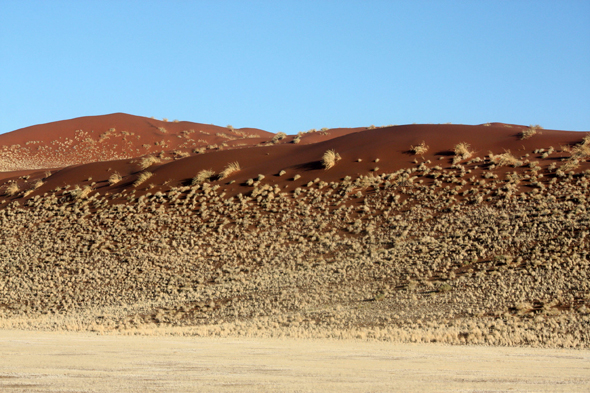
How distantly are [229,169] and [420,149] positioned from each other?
43.2 ft

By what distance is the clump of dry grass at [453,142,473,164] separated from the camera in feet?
121

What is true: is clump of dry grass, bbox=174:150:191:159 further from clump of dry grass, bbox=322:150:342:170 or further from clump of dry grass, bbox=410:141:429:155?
clump of dry grass, bbox=410:141:429:155

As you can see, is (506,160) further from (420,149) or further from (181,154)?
(181,154)

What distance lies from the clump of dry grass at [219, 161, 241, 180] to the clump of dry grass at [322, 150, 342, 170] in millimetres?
6557

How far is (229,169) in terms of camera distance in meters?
42.3

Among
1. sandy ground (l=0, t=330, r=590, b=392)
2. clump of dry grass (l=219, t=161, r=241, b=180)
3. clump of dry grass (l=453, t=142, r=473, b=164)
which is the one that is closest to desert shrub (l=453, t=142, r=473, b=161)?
clump of dry grass (l=453, t=142, r=473, b=164)

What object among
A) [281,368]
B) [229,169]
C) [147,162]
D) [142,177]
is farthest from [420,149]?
[281,368]

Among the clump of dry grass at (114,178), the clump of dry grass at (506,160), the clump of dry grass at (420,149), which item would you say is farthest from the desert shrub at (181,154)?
the clump of dry grass at (506,160)

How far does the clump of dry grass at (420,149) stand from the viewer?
128 ft

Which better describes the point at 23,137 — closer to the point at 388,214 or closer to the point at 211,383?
the point at 388,214

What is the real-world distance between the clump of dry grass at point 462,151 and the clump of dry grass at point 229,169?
49.5 ft

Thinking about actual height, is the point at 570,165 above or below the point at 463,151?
below

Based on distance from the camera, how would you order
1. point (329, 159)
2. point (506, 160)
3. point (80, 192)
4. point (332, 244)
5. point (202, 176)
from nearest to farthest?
point (332, 244) → point (506, 160) → point (329, 159) → point (202, 176) → point (80, 192)

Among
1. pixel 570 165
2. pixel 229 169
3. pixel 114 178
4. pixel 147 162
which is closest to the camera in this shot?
pixel 570 165
